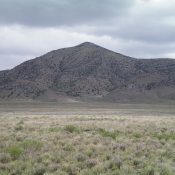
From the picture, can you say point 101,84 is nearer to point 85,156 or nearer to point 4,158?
point 85,156

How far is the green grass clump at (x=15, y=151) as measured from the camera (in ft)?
49.1

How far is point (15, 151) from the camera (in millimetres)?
15477

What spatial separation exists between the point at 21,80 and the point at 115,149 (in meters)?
173

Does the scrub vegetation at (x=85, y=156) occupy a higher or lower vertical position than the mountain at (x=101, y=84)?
lower

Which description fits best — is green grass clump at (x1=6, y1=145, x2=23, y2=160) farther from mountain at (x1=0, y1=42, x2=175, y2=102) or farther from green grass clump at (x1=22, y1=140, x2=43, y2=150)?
mountain at (x1=0, y1=42, x2=175, y2=102)

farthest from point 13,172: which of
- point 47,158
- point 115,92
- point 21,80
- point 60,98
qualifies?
point 21,80

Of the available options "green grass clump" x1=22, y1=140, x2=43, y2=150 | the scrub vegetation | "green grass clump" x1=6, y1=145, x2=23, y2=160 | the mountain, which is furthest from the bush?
the mountain

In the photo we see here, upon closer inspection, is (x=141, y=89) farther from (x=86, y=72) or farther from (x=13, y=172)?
(x=13, y=172)

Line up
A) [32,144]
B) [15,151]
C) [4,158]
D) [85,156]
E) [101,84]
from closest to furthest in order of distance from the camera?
[4,158], [85,156], [15,151], [32,144], [101,84]

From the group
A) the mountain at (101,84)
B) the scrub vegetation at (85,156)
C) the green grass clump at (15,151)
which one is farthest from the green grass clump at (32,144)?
the mountain at (101,84)

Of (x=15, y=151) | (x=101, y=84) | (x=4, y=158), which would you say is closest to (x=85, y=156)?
(x=15, y=151)

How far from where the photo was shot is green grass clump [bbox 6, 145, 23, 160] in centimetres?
1495

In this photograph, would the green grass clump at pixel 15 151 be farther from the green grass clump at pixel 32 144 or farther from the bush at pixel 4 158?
the green grass clump at pixel 32 144

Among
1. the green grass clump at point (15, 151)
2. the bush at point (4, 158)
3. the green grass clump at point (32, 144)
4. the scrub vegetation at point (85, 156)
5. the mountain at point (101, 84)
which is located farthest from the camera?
the mountain at point (101, 84)
